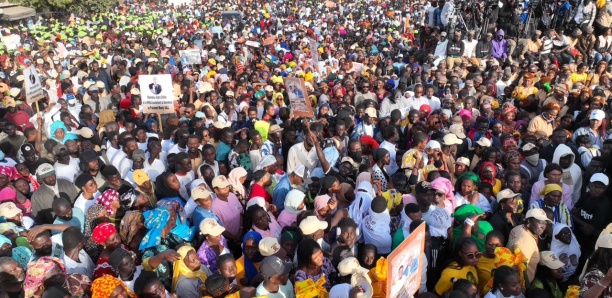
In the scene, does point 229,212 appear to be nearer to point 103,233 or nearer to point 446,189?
point 103,233

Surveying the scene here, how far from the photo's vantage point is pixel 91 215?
A: 4891mm

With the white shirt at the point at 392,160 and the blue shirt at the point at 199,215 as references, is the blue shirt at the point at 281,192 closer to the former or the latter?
the blue shirt at the point at 199,215

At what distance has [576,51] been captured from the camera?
11.9 meters

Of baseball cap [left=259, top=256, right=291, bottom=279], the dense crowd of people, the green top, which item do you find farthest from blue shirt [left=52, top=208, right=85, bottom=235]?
the green top

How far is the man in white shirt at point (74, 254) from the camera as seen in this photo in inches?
165

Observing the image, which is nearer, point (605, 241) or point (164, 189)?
point (605, 241)

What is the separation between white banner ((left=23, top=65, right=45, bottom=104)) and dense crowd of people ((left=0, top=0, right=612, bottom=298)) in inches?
19.0

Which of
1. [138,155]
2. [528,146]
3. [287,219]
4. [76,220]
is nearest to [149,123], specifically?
[138,155]

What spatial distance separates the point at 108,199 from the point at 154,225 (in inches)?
36.8

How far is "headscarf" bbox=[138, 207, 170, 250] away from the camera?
14.6ft

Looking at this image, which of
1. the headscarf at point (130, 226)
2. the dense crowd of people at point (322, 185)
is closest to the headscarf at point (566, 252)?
the dense crowd of people at point (322, 185)

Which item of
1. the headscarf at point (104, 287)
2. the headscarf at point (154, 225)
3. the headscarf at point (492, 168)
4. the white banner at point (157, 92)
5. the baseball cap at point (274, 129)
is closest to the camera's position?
the headscarf at point (104, 287)

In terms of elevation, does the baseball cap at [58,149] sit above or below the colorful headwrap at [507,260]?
below

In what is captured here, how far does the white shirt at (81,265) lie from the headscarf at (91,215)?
0.53 m
